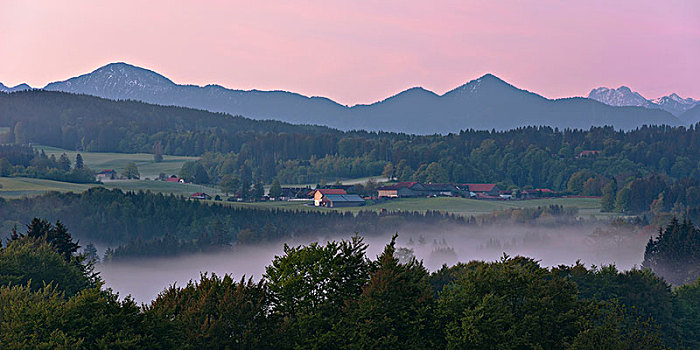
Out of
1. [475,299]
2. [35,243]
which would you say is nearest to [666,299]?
[475,299]

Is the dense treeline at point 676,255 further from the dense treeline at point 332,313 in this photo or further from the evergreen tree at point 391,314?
the evergreen tree at point 391,314

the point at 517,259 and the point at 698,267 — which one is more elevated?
the point at 517,259

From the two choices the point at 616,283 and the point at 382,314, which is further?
the point at 616,283

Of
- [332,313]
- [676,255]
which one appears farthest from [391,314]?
[676,255]

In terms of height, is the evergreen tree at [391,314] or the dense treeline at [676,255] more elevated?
the evergreen tree at [391,314]

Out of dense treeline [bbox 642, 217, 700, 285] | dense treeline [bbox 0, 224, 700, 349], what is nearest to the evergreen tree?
dense treeline [bbox 0, 224, 700, 349]

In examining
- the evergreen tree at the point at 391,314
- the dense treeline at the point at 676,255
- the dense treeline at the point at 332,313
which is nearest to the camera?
the dense treeline at the point at 332,313

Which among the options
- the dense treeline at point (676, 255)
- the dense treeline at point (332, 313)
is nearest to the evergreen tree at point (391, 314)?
the dense treeline at point (332, 313)

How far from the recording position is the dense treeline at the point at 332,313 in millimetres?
42906

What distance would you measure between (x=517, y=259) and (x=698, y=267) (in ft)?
256

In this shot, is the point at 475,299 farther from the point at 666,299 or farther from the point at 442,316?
the point at 666,299

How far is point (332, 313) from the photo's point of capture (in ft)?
165

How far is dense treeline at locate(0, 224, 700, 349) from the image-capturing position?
42.9 m

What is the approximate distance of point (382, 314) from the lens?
4912 centimetres
